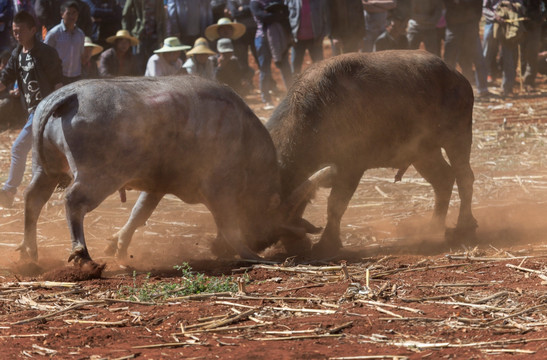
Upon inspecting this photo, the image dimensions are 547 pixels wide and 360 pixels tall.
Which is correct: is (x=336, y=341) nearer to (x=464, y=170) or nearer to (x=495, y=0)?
(x=464, y=170)

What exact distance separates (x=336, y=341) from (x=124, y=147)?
2.95 m

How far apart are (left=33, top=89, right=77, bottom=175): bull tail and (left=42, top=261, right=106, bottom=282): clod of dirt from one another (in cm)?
98

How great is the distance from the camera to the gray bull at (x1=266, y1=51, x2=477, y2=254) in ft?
28.8

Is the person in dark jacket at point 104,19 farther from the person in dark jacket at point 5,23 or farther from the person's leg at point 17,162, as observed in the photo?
the person's leg at point 17,162

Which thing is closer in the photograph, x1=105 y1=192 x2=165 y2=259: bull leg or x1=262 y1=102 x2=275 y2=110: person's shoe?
x1=105 y1=192 x2=165 y2=259: bull leg

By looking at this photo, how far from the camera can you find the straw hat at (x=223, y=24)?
17.1 meters

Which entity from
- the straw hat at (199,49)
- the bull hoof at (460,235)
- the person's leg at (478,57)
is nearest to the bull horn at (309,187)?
the bull hoof at (460,235)

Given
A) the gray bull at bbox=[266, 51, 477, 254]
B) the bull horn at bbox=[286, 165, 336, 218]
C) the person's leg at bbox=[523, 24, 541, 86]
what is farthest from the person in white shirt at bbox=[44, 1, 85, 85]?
the person's leg at bbox=[523, 24, 541, 86]

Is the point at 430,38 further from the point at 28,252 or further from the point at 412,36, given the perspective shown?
the point at 28,252

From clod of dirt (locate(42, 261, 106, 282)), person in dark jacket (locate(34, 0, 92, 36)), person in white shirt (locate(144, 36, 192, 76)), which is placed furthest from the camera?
person in dark jacket (locate(34, 0, 92, 36))

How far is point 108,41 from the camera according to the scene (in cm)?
1634

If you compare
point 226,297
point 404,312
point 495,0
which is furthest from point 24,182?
point 495,0

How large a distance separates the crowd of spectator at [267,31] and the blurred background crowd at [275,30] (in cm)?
2

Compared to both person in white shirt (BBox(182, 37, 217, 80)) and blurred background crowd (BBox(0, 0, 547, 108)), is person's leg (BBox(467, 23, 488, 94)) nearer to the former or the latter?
blurred background crowd (BBox(0, 0, 547, 108))
